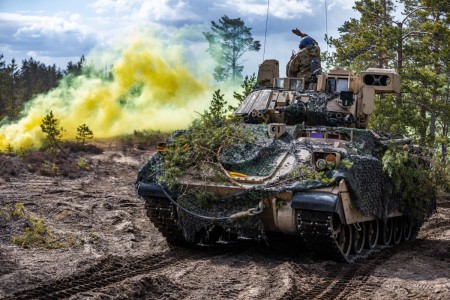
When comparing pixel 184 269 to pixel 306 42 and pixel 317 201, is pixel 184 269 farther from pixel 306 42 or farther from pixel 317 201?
pixel 306 42

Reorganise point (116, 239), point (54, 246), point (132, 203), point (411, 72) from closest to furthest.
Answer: point (54, 246)
point (116, 239)
point (132, 203)
point (411, 72)

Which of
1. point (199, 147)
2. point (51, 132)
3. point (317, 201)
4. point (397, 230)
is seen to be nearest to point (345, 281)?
point (317, 201)

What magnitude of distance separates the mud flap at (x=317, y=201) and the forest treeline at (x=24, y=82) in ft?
94.9

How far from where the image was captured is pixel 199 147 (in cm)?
1089

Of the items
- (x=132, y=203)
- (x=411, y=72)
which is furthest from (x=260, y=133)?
(x=411, y=72)

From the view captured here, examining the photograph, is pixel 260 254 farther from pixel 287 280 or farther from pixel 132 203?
pixel 132 203

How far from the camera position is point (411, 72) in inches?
988

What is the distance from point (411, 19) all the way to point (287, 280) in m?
28.5

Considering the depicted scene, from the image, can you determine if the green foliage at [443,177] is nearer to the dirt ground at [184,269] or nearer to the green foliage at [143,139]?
the dirt ground at [184,269]

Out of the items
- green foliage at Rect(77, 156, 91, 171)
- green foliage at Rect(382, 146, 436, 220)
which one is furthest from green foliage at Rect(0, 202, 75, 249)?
green foliage at Rect(77, 156, 91, 171)

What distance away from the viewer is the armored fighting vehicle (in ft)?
31.9

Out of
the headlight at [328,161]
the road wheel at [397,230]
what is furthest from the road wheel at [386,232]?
the headlight at [328,161]

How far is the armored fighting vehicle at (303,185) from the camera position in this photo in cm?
972

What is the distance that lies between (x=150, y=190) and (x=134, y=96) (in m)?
25.8
